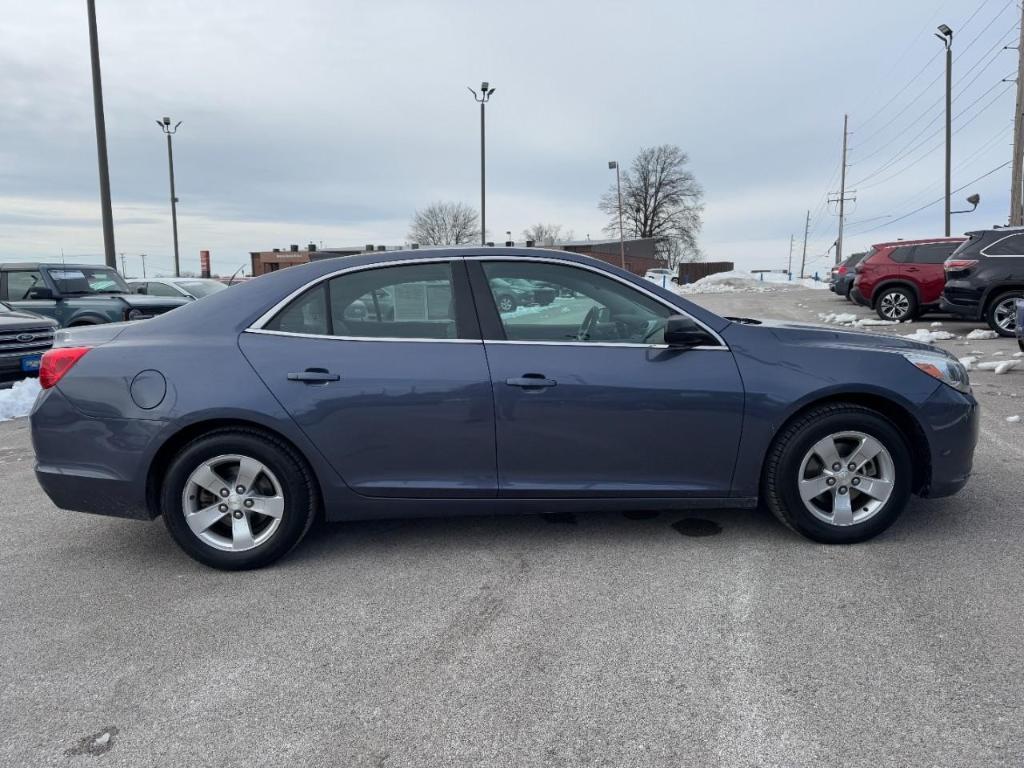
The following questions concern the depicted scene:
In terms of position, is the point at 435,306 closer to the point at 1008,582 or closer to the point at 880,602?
the point at 880,602

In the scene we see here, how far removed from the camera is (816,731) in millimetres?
2387

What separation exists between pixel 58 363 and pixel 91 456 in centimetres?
50

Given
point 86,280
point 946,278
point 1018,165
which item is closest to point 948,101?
point 1018,165

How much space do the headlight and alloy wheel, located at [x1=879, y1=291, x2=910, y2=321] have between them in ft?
47.0

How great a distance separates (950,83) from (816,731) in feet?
109

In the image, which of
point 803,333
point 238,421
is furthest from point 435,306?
point 803,333

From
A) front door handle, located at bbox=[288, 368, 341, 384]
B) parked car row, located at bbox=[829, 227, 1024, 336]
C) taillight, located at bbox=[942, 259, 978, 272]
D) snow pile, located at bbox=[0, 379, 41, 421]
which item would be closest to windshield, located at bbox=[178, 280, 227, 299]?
snow pile, located at bbox=[0, 379, 41, 421]

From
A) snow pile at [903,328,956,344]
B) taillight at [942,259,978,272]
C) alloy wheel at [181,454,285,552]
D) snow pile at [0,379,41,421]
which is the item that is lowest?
snow pile at [0,379,41,421]

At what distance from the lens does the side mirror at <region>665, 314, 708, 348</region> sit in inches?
146

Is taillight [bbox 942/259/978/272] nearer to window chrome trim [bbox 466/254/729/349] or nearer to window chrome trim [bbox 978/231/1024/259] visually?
window chrome trim [bbox 978/231/1024/259]

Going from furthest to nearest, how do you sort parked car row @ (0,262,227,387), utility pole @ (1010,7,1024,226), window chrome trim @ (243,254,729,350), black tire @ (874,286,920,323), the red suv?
utility pole @ (1010,7,1024,226)
black tire @ (874,286,920,323)
the red suv
parked car row @ (0,262,227,387)
window chrome trim @ (243,254,729,350)

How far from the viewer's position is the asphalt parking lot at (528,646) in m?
2.38

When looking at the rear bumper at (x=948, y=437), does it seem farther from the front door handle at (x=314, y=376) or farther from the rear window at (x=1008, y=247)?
the rear window at (x=1008, y=247)

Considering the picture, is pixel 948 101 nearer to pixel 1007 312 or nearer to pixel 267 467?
pixel 1007 312
